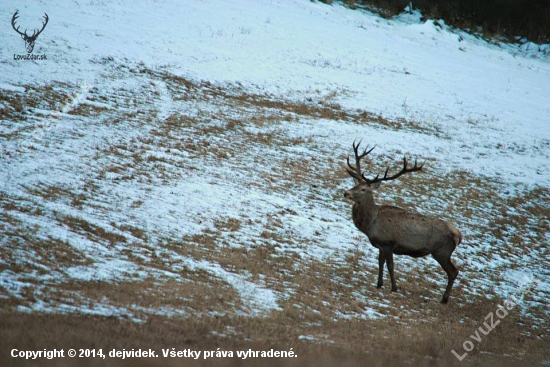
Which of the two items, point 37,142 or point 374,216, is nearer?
point 374,216

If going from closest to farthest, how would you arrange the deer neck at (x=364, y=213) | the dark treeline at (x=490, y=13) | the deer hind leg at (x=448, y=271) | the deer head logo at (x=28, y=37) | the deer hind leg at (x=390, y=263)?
the deer hind leg at (x=390, y=263), the deer hind leg at (x=448, y=271), the deer neck at (x=364, y=213), the deer head logo at (x=28, y=37), the dark treeline at (x=490, y=13)

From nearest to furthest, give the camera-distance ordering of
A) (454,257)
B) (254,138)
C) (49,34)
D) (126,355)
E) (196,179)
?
(126,355) → (454,257) → (196,179) → (254,138) → (49,34)

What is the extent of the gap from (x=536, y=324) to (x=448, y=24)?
101 feet

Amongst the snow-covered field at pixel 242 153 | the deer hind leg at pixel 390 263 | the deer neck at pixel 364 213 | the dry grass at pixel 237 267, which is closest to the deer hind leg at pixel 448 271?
the dry grass at pixel 237 267

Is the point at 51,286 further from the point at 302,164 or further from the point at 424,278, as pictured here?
the point at 302,164

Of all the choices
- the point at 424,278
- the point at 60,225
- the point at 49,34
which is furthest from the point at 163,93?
the point at 424,278

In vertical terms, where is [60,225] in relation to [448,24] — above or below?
below

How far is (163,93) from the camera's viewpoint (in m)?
20.8

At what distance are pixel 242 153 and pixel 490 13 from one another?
30.1m

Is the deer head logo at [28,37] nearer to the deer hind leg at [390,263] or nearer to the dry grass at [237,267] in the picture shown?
the dry grass at [237,267]

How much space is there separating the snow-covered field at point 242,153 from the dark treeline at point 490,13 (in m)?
5.81

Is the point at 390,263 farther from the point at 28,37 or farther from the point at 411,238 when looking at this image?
the point at 28,37

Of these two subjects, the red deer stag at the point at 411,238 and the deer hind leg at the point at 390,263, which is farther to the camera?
the red deer stag at the point at 411,238

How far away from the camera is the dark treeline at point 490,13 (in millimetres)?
38625
